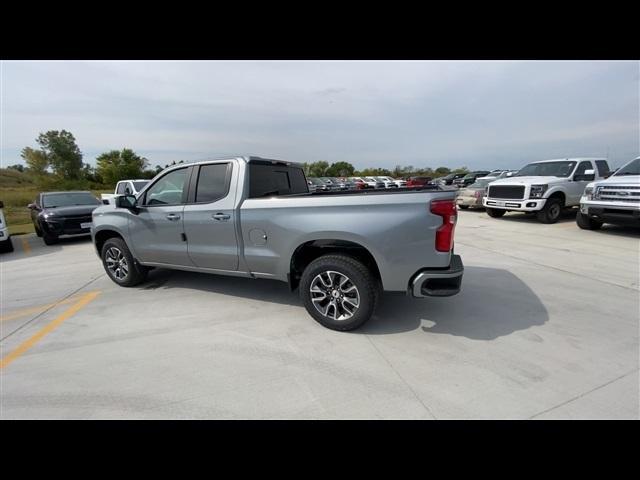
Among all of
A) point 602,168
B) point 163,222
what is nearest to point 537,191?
point 602,168

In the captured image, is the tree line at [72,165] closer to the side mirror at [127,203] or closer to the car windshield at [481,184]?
the car windshield at [481,184]

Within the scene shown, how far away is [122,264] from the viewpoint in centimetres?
468

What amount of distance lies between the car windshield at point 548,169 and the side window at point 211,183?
11228mm

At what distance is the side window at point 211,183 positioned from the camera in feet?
12.1

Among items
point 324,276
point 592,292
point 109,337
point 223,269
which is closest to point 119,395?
point 109,337

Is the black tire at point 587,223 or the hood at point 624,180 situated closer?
the hood at point 624,180

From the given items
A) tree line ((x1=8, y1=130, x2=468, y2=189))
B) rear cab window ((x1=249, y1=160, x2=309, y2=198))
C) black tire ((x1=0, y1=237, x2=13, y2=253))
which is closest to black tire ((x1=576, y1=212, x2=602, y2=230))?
rear cab window ((x1=249, y1=160, x2=309, y2=198))

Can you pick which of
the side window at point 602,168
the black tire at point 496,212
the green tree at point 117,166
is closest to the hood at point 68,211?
the black tire at point 496,212

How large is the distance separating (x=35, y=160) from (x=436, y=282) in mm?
73659

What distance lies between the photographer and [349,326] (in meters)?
3.12

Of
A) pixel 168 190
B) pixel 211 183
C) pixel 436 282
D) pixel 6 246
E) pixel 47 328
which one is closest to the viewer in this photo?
pixel 436 282

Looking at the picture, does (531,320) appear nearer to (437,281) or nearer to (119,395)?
(437,281)

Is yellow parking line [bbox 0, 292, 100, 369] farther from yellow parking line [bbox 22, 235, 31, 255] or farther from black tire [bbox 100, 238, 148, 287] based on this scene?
yellow parking line [bbox 22, 235, 31, 255]

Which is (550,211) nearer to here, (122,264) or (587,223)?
(587,223)
